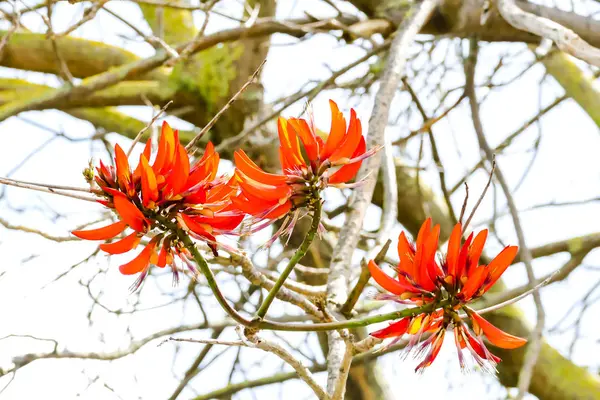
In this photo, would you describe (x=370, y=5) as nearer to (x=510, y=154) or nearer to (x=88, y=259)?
(x=510, y=154)

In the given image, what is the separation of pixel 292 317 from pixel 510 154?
0.95 m

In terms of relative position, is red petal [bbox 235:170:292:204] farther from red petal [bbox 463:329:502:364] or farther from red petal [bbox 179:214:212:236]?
red petal [bbox 463:329:502:364]

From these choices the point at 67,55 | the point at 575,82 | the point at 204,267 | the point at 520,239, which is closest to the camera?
the point at 204,267

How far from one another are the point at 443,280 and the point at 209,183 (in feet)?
0.73

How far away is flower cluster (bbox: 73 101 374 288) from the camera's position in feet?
1.92

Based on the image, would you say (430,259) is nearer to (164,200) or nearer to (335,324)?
(335,324)

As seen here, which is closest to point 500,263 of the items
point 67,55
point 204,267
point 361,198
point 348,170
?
point 348,170

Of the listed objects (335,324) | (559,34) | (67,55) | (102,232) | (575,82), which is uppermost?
(67,55)

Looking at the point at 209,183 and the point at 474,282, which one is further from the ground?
the point at 209,183

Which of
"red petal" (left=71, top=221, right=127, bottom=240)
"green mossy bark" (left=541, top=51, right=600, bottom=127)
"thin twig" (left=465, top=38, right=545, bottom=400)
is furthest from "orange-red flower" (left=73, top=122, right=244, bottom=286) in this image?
"green mossy bark" (left=541, top=51, right=600, bottom=127)

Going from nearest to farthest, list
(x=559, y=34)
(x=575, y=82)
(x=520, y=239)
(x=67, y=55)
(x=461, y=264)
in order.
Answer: (x=461, y=264) < (x=559, y=34) < (x=520, y=239) < (x=575, y=82) < (x=67, y=55)

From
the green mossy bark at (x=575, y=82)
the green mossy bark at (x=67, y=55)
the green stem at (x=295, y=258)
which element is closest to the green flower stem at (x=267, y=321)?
the green stem at (x=295, y=258)

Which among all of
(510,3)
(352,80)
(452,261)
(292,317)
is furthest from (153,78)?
(452,261)

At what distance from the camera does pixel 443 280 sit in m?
0.66
